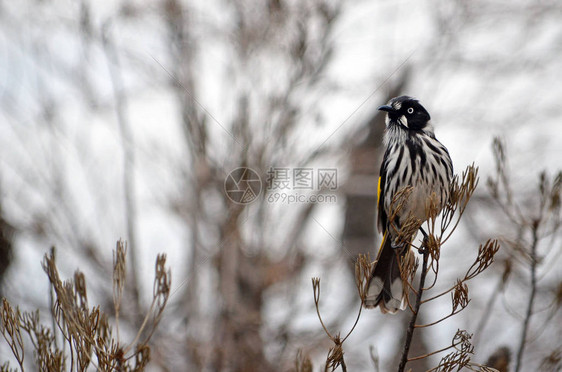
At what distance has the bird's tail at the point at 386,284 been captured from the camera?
411 centimetres

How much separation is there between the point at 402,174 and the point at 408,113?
0.53 m

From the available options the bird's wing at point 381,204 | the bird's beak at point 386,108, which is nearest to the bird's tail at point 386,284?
the bird's wing at point 381,204

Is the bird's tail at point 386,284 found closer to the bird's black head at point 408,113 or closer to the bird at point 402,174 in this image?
the bird at point 402,174

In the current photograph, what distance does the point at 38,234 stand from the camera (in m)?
8.18

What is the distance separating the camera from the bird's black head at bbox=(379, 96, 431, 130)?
473 centimetres

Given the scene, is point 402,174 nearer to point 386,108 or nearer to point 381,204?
point 381,204

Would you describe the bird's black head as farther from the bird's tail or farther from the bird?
the bird's tail

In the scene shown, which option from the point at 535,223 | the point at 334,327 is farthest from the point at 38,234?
the point at 535,223

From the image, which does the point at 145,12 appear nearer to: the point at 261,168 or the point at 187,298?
the point at 261,168

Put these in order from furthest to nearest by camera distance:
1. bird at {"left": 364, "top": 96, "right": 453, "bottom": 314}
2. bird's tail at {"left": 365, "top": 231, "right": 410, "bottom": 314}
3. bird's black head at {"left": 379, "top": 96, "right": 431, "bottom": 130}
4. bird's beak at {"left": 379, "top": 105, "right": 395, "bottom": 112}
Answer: bird's black head at {"left": 379, "top": 96, "right": 431, "bottom": 130} < bird's beak at {"left": 379, "top": 105, "right": 395, "bottom": 112} < bird at {"left": 364, "top": 96, "right": 453, "bottom": 314} < bird's tail at {"left": 365, "top": 231, "right": 410, "bottom": 314}

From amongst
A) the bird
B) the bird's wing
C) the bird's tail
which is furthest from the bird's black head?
the bird's tail

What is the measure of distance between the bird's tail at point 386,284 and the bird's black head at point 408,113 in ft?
3.24

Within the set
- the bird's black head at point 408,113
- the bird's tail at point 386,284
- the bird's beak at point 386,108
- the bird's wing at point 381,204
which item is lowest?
the bird's tail at point 386,284

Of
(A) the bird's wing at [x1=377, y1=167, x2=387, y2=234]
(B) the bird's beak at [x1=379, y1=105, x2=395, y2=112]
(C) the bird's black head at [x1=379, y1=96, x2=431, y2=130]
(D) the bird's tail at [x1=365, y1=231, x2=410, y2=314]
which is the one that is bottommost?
(D) the bird's tail at [x1=365, y1=231, x2=410, y2=314]
